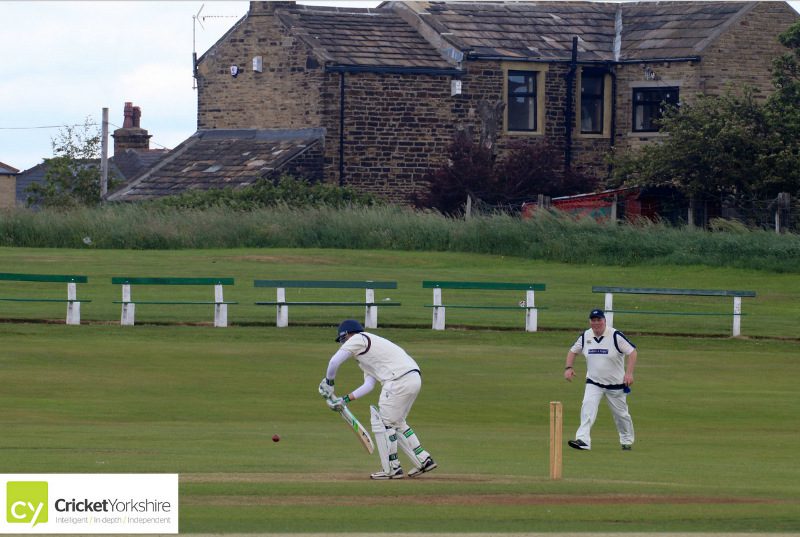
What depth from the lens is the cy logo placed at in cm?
1173

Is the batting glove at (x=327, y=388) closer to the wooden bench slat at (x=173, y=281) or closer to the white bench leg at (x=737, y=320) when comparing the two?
the wooden bench slat at (x=173, y=281)

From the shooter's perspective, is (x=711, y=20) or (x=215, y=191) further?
(x=711, y=20)

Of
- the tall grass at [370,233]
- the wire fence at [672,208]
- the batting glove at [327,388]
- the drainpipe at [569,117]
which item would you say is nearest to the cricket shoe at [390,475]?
the batting glove at [327,388]

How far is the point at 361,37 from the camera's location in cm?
5697

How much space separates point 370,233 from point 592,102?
46.8ft

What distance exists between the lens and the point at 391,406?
1536 centimetres

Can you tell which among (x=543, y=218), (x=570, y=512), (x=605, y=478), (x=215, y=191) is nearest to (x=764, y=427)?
(x=605, y=478)

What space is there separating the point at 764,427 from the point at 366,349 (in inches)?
307

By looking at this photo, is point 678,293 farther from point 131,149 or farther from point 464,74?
point 131,149

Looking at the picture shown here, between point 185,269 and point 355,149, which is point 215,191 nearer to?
point 355,149

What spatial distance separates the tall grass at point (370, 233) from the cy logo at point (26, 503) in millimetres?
32235

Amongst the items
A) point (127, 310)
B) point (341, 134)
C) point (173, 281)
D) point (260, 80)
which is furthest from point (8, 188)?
point (127, 310)

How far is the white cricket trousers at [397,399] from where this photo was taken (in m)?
15.4

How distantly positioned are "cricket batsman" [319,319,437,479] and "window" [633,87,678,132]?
137ft
